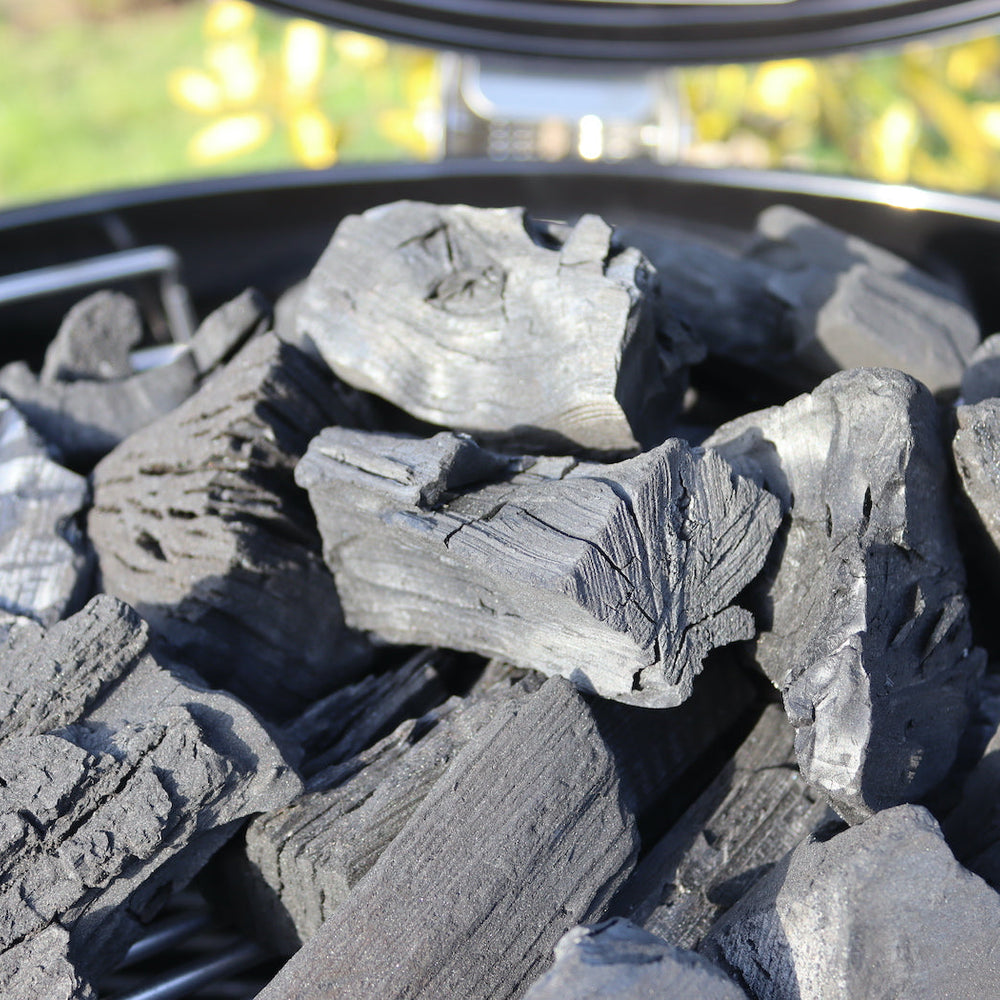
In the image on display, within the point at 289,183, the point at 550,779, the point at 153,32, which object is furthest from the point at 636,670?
the point at 153,32

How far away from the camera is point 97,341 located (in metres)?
1.57

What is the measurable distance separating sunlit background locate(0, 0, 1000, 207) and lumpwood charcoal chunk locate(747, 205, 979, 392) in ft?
1.98

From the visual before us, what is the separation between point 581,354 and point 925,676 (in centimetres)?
49

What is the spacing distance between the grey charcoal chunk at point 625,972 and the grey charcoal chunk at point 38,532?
2.41ft

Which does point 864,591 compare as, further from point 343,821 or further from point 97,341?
point 97,341

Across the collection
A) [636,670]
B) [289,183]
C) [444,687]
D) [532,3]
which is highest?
[532,3]

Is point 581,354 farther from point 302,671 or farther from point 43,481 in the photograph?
point 43,481

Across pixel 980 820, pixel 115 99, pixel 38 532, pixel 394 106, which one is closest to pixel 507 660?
pixel 980 820

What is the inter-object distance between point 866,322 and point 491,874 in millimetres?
882

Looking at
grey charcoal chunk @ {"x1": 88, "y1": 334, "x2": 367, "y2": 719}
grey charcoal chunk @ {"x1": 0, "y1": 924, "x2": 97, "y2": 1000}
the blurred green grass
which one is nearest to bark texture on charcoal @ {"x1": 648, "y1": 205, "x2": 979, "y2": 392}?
grey charcoal chunk @ {"x1": 88, "y1": 334, "x2": 367, "y2": 719}

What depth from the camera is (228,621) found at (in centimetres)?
117

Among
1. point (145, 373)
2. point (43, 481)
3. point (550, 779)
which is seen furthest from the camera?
point (145, 373)

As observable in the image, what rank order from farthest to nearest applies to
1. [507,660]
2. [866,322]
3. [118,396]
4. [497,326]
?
[118,396] → [866,322] → [497,326] → [507,660]

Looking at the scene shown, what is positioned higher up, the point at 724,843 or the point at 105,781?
the point at 105,781
